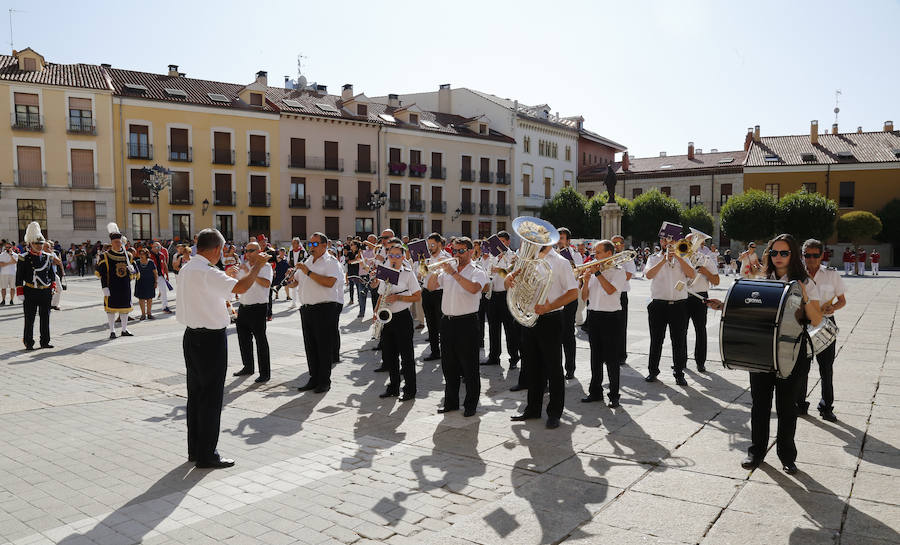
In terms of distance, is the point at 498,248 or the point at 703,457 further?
the point at 498,248

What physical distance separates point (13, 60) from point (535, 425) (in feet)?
127

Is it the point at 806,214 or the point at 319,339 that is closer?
the point at 319,339

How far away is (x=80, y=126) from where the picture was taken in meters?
33.2

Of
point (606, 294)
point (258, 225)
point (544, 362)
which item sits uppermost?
point (258, 225)

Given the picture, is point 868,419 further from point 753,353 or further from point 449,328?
point 449,328

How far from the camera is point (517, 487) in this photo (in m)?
4.51

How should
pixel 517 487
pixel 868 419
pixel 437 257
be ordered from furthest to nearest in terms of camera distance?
pixel 437 257 → pixel 868 419 → pixel 517 487

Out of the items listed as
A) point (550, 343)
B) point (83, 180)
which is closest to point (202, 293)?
point (550, 343)

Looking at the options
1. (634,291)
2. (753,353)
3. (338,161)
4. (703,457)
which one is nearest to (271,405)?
(703,457)

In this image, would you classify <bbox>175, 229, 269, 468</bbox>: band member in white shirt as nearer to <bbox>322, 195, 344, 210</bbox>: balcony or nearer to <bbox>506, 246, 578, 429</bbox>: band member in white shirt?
<bbox>506, 246, 578, 429</bbox>: band member in white shirt

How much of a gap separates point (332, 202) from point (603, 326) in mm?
35814

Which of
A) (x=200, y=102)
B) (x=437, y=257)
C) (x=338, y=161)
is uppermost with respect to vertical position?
(x=200, y=102)

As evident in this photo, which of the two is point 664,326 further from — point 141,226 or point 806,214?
point 806,214

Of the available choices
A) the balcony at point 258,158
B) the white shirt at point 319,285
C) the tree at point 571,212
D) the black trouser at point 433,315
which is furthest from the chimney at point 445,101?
the white shirt at point 319,285
